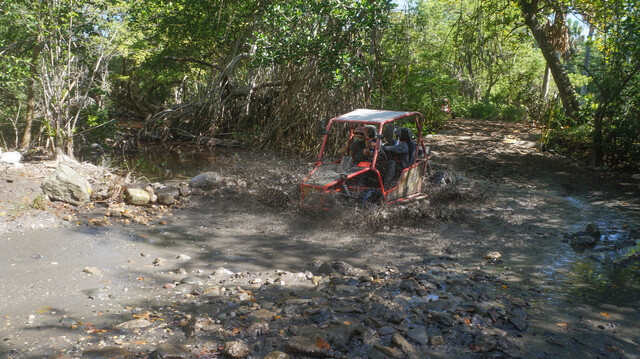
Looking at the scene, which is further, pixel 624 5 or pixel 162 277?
pixel 624 5

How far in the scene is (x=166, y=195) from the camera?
7965 mm

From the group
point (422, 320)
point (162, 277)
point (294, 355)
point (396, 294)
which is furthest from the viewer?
point (162, 277)

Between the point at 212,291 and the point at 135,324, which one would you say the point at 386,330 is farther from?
the point at 135,324

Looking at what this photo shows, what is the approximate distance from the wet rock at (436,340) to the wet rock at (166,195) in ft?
18.5

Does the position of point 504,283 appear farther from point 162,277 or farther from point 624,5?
point 624,5

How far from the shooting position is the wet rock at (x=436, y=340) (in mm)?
3545

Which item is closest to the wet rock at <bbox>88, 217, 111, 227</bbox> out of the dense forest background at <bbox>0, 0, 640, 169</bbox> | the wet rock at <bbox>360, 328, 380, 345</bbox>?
the dense forest background at <bbox>0, 0, 640, 169</bbox>

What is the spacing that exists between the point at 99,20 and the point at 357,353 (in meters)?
8.75

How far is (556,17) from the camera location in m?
16.0

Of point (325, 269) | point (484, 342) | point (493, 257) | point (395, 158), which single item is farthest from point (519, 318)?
point (395, 158)

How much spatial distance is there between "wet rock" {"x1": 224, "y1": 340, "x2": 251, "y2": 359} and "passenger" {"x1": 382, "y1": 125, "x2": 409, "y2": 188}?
4465mm

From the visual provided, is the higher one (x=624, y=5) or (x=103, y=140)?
(x=624, y=5)

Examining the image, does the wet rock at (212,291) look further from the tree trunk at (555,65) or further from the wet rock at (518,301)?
the tree trunk at (555,65)

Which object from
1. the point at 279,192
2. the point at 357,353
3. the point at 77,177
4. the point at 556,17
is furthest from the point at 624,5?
the point at 77,177
